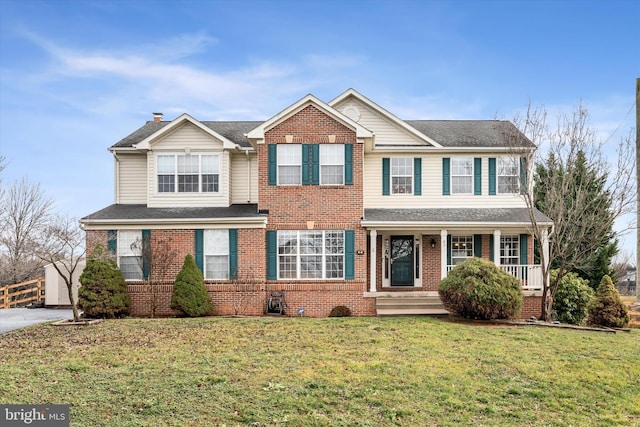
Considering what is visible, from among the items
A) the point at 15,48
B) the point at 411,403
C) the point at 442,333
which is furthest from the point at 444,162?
the point at 15,48

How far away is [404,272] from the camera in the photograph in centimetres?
1856

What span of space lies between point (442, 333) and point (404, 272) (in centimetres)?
646

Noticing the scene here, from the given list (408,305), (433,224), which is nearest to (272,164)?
(433,224)

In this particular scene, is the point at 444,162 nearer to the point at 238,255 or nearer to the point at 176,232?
the point at 238,255

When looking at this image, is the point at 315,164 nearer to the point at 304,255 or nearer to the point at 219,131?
the point at 304,255

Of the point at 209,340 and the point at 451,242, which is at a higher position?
the point at 451,242

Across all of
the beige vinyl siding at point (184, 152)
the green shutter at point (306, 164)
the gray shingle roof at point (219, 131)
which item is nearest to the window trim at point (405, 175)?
the green shutter at point (306, 164)

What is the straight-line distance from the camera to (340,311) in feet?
53.1

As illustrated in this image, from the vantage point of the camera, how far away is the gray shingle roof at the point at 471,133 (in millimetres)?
16656

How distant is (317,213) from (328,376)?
8.84 m

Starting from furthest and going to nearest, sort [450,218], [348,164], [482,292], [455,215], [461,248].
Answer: [461,248] < [455,215] < [450,218] < [348,164] < [482,292]

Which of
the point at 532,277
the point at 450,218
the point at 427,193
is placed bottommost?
the point at 532,277

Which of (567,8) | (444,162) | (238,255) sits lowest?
(238,255)

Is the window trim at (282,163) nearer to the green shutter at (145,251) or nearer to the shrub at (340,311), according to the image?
the shrub at (340,311)
